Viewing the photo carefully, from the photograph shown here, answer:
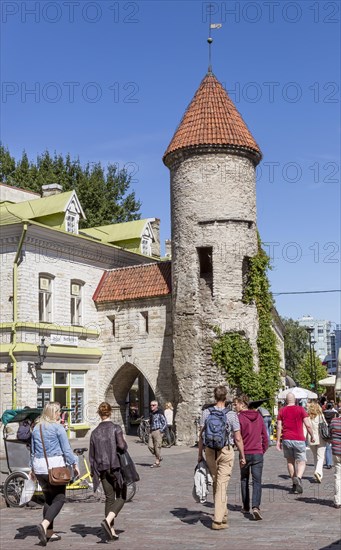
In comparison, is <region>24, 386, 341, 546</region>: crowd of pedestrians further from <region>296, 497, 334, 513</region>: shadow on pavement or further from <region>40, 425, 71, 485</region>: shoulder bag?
<region>296, 497, 334, 513</region>: shadow on pavement

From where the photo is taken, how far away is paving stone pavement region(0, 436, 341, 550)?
28.9ft

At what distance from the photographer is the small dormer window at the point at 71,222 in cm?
3128

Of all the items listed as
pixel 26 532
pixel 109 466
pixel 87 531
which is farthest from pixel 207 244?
pixel 109 466

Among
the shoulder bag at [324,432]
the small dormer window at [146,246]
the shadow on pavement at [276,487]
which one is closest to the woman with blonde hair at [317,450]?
the shoulder bag at [324,432]

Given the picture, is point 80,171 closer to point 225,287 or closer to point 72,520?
point 225,287

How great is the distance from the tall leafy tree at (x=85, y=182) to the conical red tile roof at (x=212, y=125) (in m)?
17.5

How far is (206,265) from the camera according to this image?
96.4 ft

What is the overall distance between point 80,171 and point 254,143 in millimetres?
21627

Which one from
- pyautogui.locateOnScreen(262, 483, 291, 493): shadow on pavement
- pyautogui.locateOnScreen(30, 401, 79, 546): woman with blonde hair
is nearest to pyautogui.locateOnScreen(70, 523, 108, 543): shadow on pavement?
pyautogui.locateOnScreen(30, 401, 79, 546): woman with blonde hair

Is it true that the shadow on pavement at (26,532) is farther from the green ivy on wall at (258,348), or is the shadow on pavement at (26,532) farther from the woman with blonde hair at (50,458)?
the green ivy on wall at (258,348)

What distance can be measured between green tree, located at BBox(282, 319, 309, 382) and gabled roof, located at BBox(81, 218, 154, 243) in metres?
41.6

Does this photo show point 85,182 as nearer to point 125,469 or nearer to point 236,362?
point 236,362

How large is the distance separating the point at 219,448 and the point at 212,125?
20059 mm

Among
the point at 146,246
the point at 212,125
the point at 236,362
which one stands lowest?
the point at 236,362
